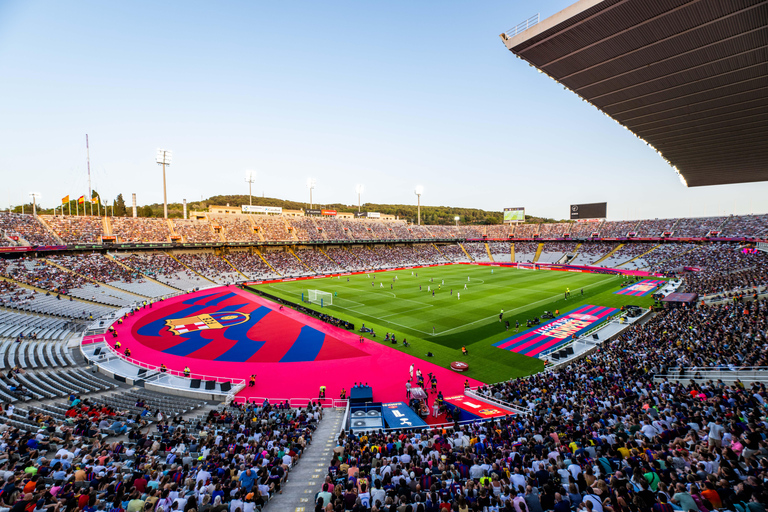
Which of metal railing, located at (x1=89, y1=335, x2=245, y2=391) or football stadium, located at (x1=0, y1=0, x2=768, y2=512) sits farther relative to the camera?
metal railing, located at (x1=89, y1=335, x2=245, y2=391)

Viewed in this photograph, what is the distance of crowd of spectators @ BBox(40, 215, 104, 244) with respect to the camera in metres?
50.6

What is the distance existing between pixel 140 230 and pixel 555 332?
63.2 meters

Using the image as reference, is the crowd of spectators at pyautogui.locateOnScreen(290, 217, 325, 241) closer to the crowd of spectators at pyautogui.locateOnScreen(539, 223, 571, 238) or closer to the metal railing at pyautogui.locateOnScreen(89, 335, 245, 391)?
the metal railing at pyautogui.locateOnScreen(89, 335, 245, 391)

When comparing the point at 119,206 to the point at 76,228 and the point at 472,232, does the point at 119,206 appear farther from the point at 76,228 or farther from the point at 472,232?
the point at 472,232

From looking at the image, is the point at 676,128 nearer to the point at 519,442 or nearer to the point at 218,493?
the point at 519,442

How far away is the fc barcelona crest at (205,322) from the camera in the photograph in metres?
31.3

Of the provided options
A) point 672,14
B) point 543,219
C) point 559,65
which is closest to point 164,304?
point 559,65

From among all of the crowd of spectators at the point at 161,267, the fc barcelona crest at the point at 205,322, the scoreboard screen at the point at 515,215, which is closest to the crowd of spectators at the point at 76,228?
the crowd of spectators at the point at 161,267

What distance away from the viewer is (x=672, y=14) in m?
10.4

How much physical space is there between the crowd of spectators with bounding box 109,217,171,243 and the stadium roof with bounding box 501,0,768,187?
63.1 m

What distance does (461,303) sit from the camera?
132 ft

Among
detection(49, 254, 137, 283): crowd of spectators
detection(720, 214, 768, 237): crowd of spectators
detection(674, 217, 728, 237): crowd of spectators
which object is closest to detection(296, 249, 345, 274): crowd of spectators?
detection(49, 254, 137, 283): crowd of spectators

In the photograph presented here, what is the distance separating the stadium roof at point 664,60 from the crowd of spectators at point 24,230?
60.8m

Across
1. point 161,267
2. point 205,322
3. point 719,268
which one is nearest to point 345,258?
point 161,267
